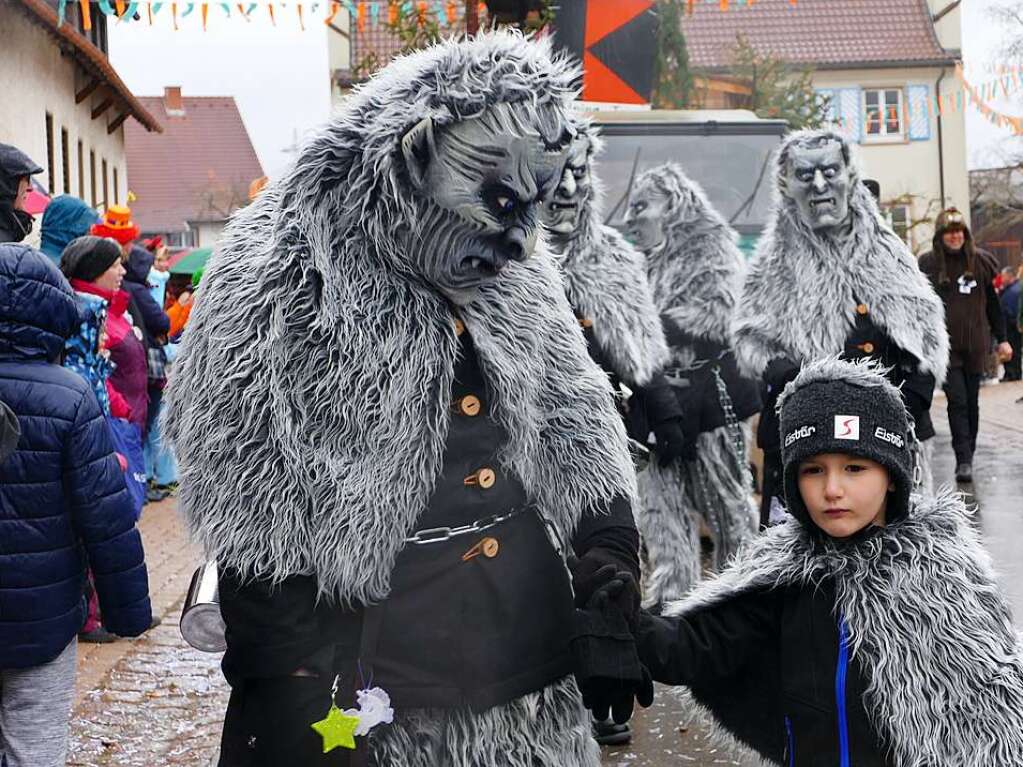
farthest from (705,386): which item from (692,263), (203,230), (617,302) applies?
(203,230)

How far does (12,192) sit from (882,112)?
3561cm

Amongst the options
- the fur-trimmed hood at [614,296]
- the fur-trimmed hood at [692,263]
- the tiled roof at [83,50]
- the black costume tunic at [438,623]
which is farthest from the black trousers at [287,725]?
the tiled roof at [83,50]

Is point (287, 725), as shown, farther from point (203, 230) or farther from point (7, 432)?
point (203, 230)

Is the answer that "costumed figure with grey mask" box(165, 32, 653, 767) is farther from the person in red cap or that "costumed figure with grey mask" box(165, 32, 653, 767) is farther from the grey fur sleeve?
the person in red cap

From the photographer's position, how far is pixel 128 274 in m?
8.90

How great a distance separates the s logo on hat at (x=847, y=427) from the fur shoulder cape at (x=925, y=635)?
22 centimetres

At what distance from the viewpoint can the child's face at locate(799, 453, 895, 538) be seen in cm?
284

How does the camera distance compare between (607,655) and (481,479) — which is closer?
(607,655)

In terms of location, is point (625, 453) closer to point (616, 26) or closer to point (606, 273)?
point (606, 273)

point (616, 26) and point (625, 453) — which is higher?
point (616, 26)

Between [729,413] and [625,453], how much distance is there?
145 inches

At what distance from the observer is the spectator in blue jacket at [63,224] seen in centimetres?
693

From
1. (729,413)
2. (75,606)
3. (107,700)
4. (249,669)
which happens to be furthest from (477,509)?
(729,413)

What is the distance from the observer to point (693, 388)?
6.50 meters
